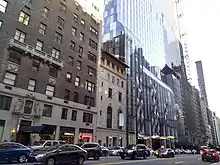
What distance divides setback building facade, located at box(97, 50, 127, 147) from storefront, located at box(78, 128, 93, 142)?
9.68 ft

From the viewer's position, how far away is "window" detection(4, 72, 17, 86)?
90.3 ft

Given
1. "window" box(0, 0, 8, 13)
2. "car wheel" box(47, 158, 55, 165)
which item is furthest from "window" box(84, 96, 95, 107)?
"car wheel" box(47, 158, 55, 165)

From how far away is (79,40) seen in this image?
41.5 meters

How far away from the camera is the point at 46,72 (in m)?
33.1

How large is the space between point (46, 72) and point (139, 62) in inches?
1612

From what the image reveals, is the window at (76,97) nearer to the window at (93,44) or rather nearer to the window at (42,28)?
the window at (42,28)

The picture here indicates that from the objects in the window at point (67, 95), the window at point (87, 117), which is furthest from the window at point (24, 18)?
the window at point (87, 117)

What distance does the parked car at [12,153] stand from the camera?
50.7 ft

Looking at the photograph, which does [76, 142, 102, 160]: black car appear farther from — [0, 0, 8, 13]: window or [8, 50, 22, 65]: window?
[0, 0, 8, 13]: window

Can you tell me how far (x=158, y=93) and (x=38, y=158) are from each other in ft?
231

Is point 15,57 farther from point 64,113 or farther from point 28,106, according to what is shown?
point 64,113

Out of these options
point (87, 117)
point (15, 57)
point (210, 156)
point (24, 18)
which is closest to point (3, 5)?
point (24, 18)

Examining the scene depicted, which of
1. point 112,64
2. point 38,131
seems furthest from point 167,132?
point 38,131

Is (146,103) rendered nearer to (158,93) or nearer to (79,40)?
(158,93)
